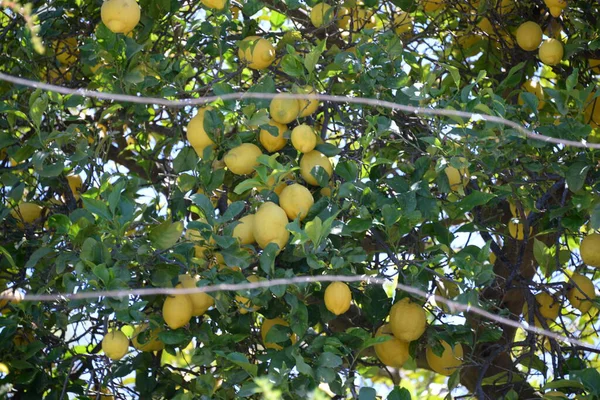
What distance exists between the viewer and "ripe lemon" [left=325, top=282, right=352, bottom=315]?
2.30 meters

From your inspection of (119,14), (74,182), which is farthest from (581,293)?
(74,182)

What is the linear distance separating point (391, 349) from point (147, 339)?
26.7 inches

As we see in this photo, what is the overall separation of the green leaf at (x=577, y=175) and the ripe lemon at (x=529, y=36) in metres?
0.76

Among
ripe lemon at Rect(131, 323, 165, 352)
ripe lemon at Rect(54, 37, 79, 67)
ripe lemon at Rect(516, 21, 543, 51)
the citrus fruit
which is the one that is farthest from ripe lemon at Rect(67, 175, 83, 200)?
ripe lemon at Rect(516, 21, 543, 51)

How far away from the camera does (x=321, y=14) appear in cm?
280

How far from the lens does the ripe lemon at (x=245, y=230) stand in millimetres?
2451

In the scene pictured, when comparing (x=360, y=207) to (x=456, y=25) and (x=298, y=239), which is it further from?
(x=456, y=25)

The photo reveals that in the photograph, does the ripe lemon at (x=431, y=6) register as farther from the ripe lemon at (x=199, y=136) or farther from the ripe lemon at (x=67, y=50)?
the ripe lemon at (x=67, y=50)

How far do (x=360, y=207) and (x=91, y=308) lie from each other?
2.36ft

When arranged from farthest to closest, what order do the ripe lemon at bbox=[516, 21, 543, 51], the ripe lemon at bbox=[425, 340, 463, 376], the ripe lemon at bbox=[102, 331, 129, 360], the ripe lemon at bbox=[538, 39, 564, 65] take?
the ripe lemon at bbox=[516, 21, 543, 51], the ripe lemon at bbox=[538, 39, 564, 65], the ripe lemon at bbox=[425, 340, 463, 376], the ripe lemon at bbox=[102, 331, 129, 360]

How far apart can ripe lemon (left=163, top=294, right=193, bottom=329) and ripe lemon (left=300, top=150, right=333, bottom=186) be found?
0.45 m

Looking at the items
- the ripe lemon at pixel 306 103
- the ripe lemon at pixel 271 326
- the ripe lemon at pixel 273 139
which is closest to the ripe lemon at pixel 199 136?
the ripe lemon at pixel 273 139

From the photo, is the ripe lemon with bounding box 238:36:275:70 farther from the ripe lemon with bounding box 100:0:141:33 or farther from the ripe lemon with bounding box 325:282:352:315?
the ripe lemon with bounding box 325:282:352:315

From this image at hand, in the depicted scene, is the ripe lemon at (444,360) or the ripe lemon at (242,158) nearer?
the ripe lemon at (242,158)
